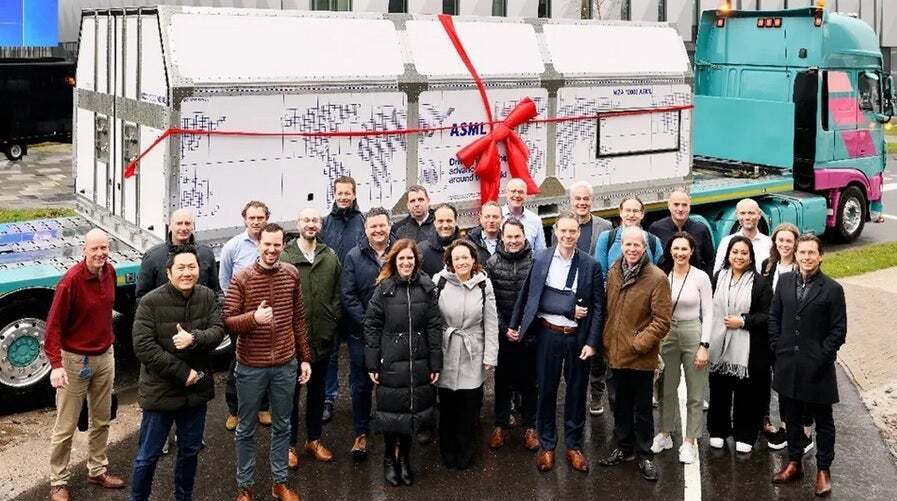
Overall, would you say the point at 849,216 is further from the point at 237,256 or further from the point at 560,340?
the point at 237,256

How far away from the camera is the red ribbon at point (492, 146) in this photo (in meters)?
10.8

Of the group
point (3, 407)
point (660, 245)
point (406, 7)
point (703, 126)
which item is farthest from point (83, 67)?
point (406, 7)

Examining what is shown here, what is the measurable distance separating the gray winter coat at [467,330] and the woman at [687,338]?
1309mm

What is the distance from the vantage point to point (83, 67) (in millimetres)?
10414

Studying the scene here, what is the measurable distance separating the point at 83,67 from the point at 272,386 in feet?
17.6

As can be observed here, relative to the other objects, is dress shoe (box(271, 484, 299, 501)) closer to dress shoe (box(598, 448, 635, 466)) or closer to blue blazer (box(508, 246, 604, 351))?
blue blazer (box(508, 246, 604, 351))

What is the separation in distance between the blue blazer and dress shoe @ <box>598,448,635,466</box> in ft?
2.77

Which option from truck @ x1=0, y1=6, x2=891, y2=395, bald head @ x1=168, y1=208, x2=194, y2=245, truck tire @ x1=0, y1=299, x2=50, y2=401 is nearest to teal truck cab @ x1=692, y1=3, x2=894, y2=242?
truck @ x1=0, y1=6, x2=891, y2=395

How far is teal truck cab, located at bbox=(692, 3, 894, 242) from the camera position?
50.3 ft

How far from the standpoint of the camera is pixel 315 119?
959cm

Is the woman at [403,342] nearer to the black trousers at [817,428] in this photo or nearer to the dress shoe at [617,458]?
the dress shoe at [617,458]

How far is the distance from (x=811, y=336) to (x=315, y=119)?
4933 mm

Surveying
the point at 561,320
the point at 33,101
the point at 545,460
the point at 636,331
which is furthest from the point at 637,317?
the point at 33,101

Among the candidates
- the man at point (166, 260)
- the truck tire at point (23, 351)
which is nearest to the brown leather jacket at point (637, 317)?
the man at point (166, 260)
